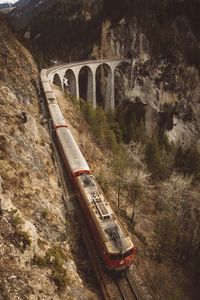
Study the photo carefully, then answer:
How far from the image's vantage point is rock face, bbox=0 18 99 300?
52.9ft

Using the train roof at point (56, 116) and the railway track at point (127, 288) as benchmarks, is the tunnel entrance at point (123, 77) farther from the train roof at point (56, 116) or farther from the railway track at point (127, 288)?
the railway track at point (127, 288)

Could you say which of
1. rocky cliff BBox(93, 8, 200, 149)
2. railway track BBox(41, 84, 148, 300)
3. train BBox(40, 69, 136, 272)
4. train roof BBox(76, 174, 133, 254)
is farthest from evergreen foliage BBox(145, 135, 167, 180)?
rocky cliff BBox(93, 8, 200, 149)

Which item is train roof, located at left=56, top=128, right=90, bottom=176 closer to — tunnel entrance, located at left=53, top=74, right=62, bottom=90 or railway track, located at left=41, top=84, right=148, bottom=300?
railway track, located at left=41, top=84, right=148, bottom=300

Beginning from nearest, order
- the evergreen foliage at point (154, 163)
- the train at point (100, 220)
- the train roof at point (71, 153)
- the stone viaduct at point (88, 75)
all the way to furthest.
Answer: the train at point (100, 220) → the train roof at point (71, 153) → the evergreen foliage at point (154, 163) → the stone viaduct at point (88, 75)

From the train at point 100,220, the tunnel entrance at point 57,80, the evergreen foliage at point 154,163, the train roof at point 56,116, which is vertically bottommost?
the evergreen foliage at point 154,163

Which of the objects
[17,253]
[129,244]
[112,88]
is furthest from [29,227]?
[112,88]

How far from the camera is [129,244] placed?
22.3 meters

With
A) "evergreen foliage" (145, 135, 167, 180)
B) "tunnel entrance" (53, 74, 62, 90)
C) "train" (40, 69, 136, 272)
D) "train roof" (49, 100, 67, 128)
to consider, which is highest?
"tunnel entrance" (53, 74, 62, 90)

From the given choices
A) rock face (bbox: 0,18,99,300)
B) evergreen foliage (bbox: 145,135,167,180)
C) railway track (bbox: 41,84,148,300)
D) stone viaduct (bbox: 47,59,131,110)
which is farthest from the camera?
stone viaduct (bbox: 47,59,131,110)

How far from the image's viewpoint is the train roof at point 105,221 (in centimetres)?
2181

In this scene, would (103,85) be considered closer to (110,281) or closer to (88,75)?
(88,75)

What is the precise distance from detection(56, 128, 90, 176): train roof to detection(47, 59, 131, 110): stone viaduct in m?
30.3

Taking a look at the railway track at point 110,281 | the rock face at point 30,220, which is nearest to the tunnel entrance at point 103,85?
the rock face at point 30,220

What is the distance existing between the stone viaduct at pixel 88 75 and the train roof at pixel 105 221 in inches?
1672
